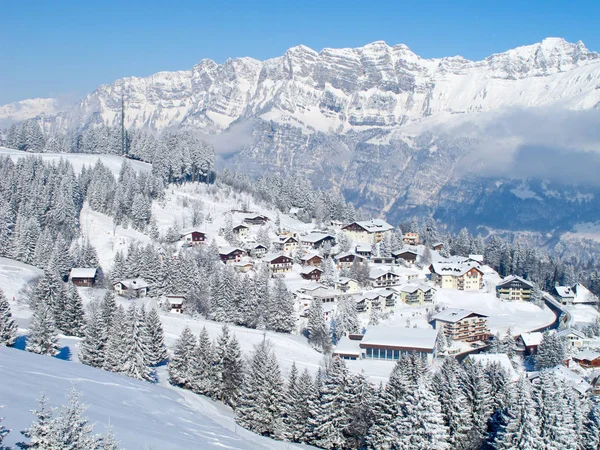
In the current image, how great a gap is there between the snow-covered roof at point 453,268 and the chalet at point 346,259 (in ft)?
38.8

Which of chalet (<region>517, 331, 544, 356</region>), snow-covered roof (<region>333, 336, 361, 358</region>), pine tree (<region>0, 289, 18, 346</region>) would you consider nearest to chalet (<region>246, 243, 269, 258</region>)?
snow-covered roof (<region>333, 336, 361, 358</region>)

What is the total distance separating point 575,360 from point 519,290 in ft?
84.2

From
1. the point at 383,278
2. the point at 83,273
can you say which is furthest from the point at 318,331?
the point at 83,273

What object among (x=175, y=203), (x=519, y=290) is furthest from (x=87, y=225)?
(x=519, y=290)

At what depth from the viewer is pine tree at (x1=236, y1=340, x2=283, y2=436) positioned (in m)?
36.7

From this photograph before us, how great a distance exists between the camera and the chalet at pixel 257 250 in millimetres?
92119

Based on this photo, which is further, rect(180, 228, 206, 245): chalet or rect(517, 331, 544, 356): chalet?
rect(180, 228, 206, 245): chalet

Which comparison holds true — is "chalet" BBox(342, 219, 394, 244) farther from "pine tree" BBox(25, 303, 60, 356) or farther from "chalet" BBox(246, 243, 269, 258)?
"pine tree" BBox(25, 303, 60, 356)

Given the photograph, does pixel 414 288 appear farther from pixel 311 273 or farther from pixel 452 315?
pixel 311 273

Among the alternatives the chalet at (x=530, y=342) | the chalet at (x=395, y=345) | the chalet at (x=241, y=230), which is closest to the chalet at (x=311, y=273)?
the chalet at (x=241, y=230)

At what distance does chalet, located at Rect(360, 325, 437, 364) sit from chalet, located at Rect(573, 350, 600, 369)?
18269 millimetres

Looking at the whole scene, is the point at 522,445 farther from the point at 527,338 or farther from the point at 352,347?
the point at 527,338

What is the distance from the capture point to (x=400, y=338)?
6538cm

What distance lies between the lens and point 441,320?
76688mm
